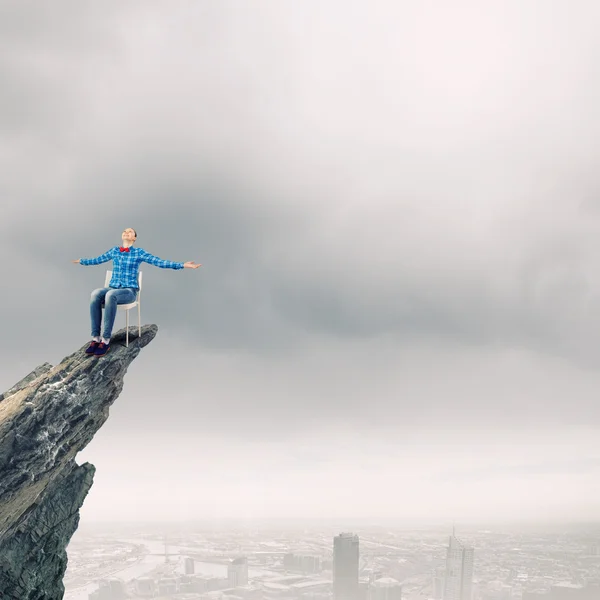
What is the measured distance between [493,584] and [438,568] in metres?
14.8

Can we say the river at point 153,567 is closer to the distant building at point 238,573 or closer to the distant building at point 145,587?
the distant building at point 238,573

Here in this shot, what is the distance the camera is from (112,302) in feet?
51.6

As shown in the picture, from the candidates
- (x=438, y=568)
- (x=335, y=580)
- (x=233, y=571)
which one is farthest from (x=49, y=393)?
(x=438, y=568)

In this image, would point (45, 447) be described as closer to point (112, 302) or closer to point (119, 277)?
point (112, 302)

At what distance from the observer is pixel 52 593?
2270 centimetres

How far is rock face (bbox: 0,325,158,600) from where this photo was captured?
50.8 feet

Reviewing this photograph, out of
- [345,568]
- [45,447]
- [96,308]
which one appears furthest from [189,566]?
[96,308]

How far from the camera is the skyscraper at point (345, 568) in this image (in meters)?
115

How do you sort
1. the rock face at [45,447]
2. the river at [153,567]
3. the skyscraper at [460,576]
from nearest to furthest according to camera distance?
1. the rock face at [45,447]
2. the river at [153,567]
3. the skyscraper at [460,576]

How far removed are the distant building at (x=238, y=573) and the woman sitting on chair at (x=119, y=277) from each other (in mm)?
136125

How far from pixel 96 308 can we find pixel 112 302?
0.71m

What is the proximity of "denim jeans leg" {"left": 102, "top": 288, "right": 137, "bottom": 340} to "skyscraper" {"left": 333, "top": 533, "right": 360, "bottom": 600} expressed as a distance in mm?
112721

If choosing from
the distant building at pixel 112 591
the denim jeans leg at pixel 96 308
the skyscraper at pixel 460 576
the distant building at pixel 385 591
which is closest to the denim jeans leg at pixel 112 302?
the denim jeans leg at pixel 96 308

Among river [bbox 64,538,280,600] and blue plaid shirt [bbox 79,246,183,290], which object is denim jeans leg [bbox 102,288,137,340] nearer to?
blue plaid shirt [bbox 79,246,183,290]
